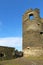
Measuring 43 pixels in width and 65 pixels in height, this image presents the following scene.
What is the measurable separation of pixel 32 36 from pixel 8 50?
4.17 meters

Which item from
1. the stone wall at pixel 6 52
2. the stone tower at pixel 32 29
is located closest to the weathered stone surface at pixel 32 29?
the stone tower at pixel 32 29

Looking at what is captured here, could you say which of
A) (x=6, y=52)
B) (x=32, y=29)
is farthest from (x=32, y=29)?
(x=6, y=52)

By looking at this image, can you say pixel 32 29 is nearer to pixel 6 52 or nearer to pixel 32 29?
pixel 32 29

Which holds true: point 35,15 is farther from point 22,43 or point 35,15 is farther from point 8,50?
point 8,50

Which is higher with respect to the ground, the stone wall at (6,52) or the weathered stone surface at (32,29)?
the weathered stone surface at (32,29)

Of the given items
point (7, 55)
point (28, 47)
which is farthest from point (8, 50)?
point (28, 47)

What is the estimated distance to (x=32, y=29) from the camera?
26.2m

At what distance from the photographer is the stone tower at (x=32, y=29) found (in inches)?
1012

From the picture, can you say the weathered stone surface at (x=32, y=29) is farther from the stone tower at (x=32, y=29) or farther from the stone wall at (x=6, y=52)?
the stone wall at (x=6, y=52)

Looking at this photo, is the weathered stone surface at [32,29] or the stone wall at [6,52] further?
the weathered stone surface at [32,29]

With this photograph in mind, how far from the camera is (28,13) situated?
88.5 feet

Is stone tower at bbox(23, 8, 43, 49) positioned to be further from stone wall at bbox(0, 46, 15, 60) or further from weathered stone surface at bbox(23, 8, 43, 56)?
stone wall at bbox(0, 46, 15, 60)

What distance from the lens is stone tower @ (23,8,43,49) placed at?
84.3ft

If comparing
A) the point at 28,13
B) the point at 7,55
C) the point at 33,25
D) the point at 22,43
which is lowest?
the point at 7,55
